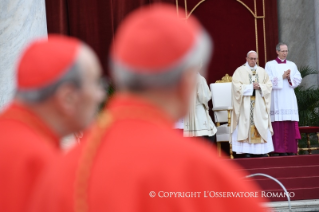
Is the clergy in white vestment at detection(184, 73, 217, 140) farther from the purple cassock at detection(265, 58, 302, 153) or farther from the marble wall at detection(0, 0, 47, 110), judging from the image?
the marble wall at detection(0, 0, 47, 110)

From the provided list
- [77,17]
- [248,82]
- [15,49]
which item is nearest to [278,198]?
[248,82]

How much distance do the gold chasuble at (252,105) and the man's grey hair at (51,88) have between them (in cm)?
891

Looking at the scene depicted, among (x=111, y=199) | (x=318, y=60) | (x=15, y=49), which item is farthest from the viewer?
(x=318, y=60)

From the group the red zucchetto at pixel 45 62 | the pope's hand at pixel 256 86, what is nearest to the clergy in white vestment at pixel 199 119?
the pope's hand at pixel 256 86

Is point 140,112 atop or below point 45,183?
atop

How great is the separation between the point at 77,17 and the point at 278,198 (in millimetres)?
6696

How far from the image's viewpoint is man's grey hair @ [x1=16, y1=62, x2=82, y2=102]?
6.23ft

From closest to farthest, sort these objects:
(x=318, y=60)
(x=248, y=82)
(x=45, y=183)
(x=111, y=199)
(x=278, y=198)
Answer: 1. (x=111, y=199)
2. (x=45, y=183)
3. (x=278, y=198)
4. (x=248, y=82)
5. (x=318, y=60)

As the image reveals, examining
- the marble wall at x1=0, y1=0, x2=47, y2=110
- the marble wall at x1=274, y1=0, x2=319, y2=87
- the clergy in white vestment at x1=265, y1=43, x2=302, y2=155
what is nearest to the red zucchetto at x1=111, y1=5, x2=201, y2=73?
the marble wall at x1=0, y1=0, x2=47, y2=110

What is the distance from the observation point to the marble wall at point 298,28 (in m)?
14.0

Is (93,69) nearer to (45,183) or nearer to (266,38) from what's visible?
(45,183)

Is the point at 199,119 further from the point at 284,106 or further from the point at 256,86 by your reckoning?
the point at 284,106

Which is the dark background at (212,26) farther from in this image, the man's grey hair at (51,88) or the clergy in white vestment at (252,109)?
the man's grey hair at (51,88)

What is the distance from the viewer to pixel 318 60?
13289 millimetres
